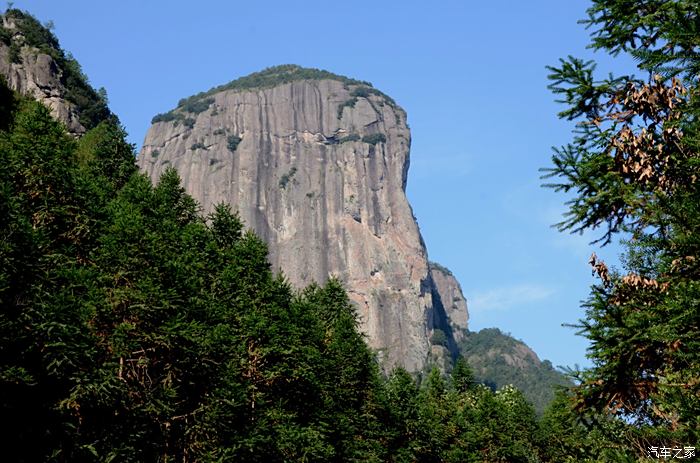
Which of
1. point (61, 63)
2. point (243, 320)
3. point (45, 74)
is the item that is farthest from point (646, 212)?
point (61, 63)

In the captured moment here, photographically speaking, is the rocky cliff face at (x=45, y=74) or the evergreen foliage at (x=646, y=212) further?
the rocky cliff face at (x=45, y=74)

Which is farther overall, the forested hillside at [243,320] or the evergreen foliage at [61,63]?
the evergreen foliage at [61,63]

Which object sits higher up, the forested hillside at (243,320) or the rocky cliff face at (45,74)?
the rocky cliff face at (45,74)

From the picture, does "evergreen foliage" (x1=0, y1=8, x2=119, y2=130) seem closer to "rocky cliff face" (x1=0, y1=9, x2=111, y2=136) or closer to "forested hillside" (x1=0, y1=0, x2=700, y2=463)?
"rocky cliff face" (x1=0, y1=9, x2=111, y2=136)

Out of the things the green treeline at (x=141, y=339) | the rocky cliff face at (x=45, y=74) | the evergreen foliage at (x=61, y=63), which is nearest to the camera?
the green treeline at (x=141, y=339)

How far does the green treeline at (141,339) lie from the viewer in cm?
2002

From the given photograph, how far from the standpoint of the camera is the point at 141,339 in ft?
81.9

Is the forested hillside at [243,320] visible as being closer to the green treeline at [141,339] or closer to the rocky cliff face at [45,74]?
the green treeline at [141,339]

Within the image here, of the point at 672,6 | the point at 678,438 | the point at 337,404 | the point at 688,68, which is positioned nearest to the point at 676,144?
the point at 688,68

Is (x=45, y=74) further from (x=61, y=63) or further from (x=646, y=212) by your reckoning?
(x=646, y=212)

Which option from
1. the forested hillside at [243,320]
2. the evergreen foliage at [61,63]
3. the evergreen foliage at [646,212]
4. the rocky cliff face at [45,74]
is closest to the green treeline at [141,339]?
the forested hillside at [243,320]

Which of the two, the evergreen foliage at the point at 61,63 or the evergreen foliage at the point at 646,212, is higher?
the evergreen foliage at the point at 61,63

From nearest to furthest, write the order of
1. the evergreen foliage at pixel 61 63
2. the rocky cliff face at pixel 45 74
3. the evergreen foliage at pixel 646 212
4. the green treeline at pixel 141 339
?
the evergreen foliage at pixel 646 212, the green treeline at pixel 141 339, the rocky cliff face at pixel 45 74, the evergreen foliage at pixel 61 63

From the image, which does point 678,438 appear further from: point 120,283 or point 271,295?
point 271,295
